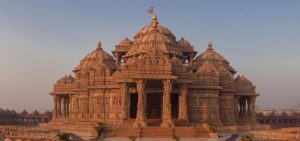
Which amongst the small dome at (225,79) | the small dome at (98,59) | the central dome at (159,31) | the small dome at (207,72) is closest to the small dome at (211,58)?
the small dome at (225,79)

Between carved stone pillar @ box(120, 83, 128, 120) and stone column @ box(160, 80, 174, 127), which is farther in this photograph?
carved stone pillar @ box(120, 83, 128, 120)

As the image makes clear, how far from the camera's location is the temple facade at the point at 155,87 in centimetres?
4122

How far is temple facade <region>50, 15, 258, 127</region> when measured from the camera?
4122 cm

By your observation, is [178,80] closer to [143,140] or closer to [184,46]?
[143,140]

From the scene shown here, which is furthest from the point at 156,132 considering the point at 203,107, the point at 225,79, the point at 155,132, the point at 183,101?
the point at 225,79

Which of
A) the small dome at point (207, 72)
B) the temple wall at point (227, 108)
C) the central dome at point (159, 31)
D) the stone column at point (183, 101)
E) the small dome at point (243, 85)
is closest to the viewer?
the stone column at point (183, 101)

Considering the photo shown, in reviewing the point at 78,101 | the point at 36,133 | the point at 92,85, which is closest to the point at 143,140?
the point at 36,133

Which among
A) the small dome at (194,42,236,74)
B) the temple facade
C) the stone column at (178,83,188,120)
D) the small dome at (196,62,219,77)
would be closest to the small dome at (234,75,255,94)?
the temple facade

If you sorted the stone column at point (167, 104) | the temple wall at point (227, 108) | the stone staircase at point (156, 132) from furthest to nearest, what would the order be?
the temple wall at point (227, 108) → the stone column at point (167, 104) → the stone staircase at point (156, 132)

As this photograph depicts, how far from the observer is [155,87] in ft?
146

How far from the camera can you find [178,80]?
139 feet

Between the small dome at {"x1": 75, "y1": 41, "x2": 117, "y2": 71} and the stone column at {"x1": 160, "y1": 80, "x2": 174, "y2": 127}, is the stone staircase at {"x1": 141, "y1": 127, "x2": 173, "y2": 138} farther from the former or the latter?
the small dome at {"x1": 75, "y1": 41, "x2": 117, "y2": 71}

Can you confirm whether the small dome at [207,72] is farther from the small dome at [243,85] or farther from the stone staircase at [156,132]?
the stone staircase at [156,132]

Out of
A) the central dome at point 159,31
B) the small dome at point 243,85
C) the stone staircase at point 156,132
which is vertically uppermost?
the central dome at point 159,31
